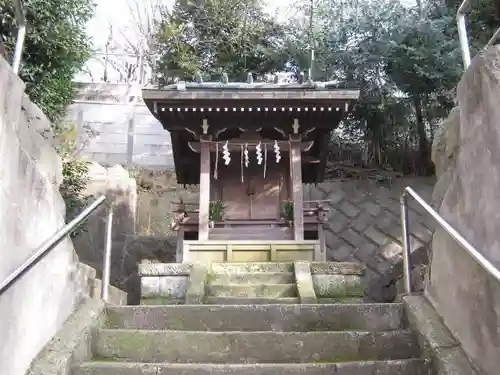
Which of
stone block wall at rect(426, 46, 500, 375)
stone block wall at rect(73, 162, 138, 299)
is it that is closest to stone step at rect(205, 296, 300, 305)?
stone block wall at rect(426, 46, 500, 375)

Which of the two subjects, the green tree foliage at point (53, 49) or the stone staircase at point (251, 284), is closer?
the stone staircase at point (251, 284)

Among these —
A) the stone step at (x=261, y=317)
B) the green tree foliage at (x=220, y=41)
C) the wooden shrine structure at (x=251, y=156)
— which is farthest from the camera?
the green tree foliage at (x=220, y=41)

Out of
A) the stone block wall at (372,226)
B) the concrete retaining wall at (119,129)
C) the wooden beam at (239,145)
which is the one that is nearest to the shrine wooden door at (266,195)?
the wooden beam at (239,145)

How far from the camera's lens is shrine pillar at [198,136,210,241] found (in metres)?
9.17

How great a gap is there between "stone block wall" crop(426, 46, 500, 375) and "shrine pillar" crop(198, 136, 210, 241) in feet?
19.6

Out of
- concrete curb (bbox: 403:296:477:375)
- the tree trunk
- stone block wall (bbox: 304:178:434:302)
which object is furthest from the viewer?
the tree trunk

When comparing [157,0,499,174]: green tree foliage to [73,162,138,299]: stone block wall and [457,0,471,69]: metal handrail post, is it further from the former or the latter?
[457,0,471,69]: metal handrail post

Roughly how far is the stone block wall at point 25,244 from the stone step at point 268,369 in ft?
1.36

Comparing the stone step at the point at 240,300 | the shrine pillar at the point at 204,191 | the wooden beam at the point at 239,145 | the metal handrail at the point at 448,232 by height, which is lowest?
the stone step at the point at 240,300

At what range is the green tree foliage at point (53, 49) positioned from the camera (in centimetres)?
956

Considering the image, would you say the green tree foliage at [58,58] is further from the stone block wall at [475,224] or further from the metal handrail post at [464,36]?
the stone block wall at [475,224]

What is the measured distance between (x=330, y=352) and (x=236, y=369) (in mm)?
671

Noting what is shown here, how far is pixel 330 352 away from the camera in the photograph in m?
3.24

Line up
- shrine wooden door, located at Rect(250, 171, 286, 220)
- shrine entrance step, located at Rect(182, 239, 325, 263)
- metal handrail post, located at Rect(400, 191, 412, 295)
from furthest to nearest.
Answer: shrine wooden door, located at Rect(250, 171, 286, 220), shrine entrance step, located at Rect(182, 239, 325, 263), metal handrail post, located at Rect(400, 191, 412, 295)
